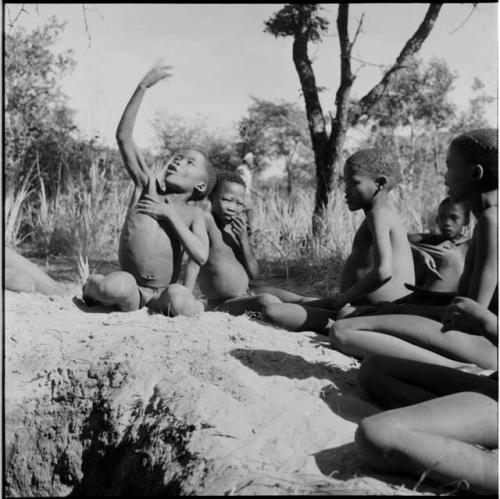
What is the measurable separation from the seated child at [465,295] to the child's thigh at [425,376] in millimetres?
207

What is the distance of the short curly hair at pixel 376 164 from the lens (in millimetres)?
4039

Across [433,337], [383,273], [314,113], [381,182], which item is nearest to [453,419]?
[433,337]

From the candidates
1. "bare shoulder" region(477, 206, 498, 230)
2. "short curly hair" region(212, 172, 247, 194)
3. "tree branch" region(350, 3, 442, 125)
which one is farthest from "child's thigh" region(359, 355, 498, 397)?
"tree branch" region(350, 3, 442, 125)

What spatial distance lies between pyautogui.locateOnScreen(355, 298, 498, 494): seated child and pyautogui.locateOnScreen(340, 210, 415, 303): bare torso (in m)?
1.59

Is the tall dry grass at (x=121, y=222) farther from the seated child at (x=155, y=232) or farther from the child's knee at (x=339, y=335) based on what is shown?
the child's knee at (x=339, y=335)

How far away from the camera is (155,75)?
4312 millimetres

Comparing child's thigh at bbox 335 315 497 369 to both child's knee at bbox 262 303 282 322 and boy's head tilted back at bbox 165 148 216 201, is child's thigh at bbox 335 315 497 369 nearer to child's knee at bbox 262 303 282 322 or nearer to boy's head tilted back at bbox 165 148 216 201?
child's knee at bbox 262 303 282 322

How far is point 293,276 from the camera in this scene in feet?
24.0

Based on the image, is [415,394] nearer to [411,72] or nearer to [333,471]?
[333,471]

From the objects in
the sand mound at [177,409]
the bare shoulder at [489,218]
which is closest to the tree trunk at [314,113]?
the sand mound at [177,409]

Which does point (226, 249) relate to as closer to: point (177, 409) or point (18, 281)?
point (18, 281)

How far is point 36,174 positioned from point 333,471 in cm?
848

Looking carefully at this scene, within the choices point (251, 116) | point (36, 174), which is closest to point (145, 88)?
point (36, 174)

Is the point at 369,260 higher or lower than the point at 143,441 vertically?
higher
